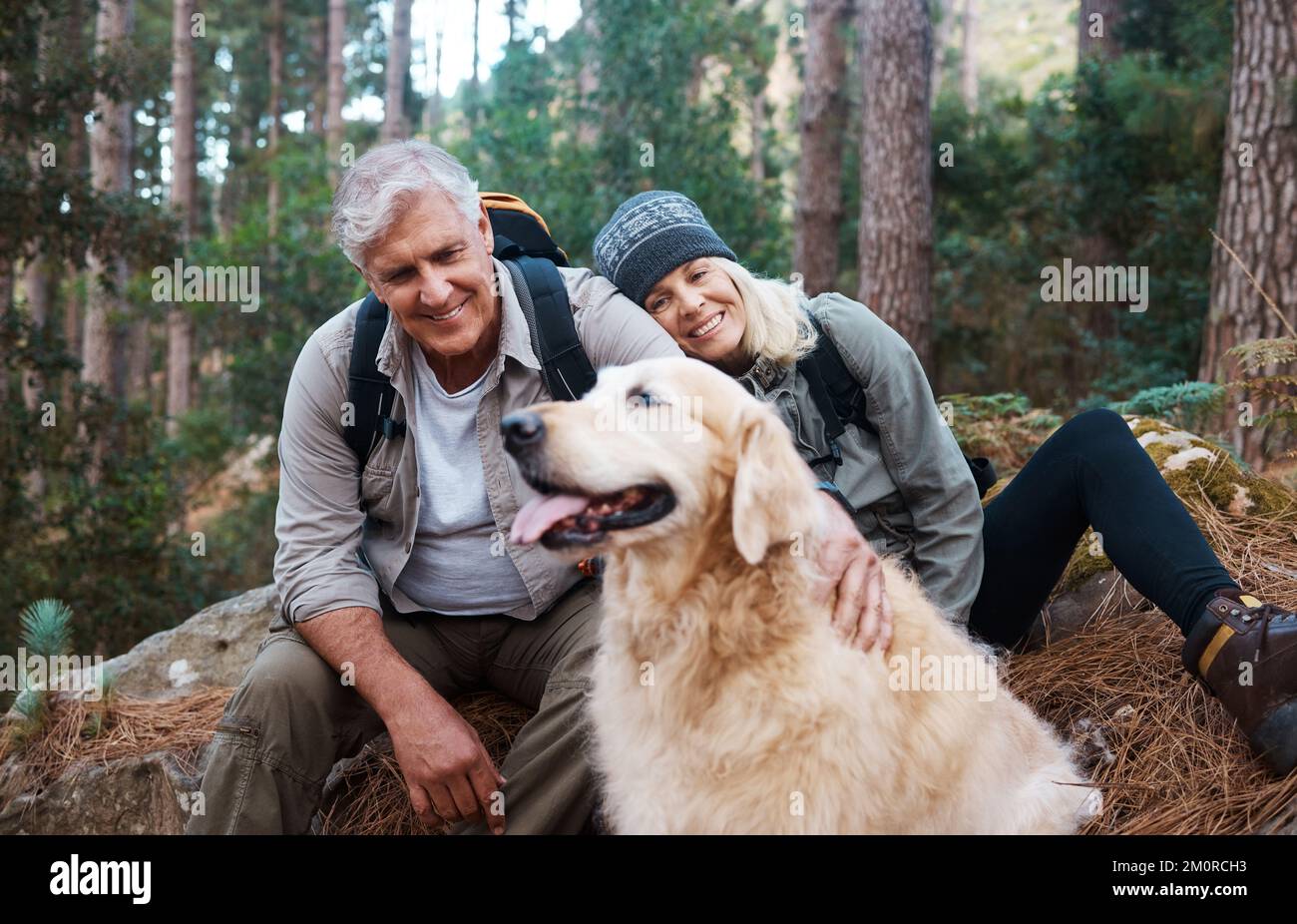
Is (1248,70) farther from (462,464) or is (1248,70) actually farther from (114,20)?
(114,20)

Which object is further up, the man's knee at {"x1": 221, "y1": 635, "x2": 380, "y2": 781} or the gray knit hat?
the gray knit hat

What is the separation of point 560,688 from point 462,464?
77cm

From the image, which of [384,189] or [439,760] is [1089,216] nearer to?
[384,189]

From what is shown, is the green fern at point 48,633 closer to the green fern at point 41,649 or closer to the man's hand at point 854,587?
the green fern at point 41,649

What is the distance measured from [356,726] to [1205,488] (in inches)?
132

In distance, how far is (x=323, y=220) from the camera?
1359 centimetres

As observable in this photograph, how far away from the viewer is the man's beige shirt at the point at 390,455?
3.15 m

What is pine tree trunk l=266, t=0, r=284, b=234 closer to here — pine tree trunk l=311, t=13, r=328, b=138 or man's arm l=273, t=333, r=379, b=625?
pine tree trunk l=311, t=13, r=328, b=138

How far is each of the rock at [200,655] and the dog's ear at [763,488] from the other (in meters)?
2.93

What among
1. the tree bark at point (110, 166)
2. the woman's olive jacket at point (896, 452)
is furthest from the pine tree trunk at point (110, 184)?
the woman's olive jacket at point (896, 452)

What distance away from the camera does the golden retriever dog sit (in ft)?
7.64

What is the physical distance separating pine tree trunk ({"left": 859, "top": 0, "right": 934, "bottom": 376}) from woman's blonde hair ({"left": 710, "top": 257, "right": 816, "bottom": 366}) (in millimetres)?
5974

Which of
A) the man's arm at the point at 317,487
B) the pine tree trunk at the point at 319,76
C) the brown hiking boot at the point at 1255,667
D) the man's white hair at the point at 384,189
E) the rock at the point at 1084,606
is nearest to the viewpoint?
the brown hiking boot at the point at 1255,667

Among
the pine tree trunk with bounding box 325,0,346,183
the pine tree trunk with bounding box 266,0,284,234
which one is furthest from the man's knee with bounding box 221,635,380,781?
the pine tree trunk with bounding box 266,0,284,234
